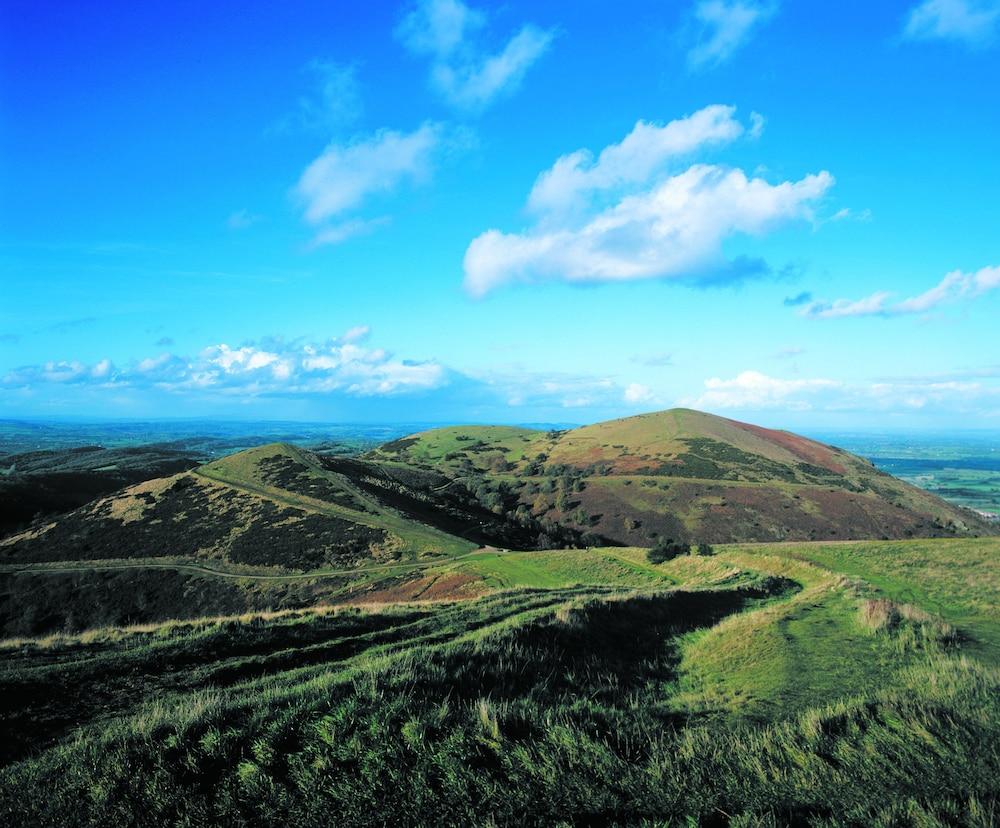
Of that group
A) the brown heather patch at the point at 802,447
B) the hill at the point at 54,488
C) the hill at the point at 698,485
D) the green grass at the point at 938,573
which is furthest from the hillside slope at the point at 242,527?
the brown heather patch at the point at 802,447

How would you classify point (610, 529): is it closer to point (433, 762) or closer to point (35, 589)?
point (35, 589)

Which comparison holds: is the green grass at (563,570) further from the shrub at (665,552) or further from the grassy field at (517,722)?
the grassy field at (517,722)

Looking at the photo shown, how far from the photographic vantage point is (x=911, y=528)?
276 feet

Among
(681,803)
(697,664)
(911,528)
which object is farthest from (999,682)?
(911,528)

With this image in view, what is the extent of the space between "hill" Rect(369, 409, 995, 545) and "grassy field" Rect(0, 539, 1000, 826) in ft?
239

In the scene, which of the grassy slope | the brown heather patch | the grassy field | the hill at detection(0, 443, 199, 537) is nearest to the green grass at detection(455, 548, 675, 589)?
the grassy slope

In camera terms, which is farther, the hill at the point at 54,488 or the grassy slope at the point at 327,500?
the hill at the point at 54,488

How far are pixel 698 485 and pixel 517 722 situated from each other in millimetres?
102355

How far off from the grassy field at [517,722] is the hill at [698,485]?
72899mm

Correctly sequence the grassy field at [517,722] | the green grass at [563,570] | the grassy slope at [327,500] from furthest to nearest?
the grassy slope at [327,500], the green grass at [563,570], the grassy field at [517,722]

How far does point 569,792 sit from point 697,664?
902cm

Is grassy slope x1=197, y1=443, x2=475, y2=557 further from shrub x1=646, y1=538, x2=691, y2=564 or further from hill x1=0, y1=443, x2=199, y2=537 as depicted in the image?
hill x1=0, y1=443, x2=199, y2=537

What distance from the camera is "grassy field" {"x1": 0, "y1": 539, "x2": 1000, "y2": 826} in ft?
20.0

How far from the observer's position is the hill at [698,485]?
283 feet
